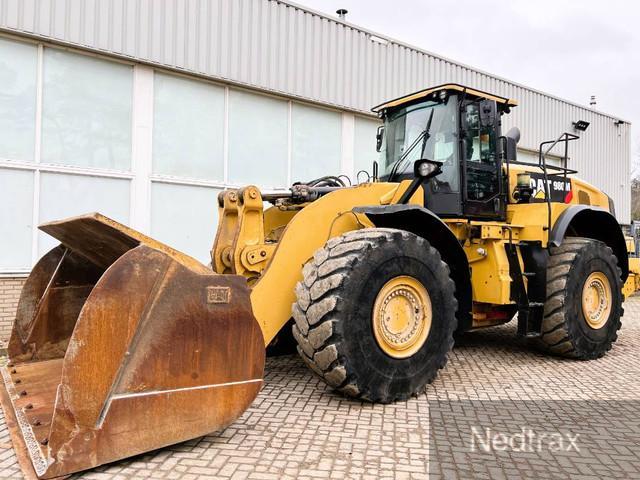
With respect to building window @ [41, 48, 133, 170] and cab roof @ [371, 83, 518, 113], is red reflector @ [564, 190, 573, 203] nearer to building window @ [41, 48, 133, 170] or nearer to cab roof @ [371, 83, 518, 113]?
cab roof @ [371, 83, 518, 113]

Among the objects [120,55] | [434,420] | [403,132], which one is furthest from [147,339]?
[120,55]

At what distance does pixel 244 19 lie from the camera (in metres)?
9.18

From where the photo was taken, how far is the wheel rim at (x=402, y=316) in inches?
169

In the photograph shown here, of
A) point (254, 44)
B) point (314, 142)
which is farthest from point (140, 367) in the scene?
point (314, 142)

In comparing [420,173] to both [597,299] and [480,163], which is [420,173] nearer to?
[480,163]

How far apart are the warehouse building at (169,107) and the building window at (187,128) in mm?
20

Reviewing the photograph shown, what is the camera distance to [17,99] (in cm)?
728

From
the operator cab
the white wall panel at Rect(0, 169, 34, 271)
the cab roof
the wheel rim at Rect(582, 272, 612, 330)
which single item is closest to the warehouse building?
the white wall panel at Rect(0, 169, 34, 271)

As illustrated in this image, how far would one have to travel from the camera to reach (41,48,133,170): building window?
7535 mm

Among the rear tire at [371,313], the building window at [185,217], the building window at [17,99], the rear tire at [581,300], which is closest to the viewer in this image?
the rear tire at [371,313]

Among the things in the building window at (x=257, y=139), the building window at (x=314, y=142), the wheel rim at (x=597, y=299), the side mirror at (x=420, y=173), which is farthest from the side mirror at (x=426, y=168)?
the building window at (x=314, y=142)

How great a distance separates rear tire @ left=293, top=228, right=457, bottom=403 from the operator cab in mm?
1308

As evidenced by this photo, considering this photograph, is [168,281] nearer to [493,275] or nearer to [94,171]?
[493,275]

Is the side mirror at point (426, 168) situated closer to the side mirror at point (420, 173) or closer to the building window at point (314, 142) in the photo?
the side mirror at point (420, 173)
